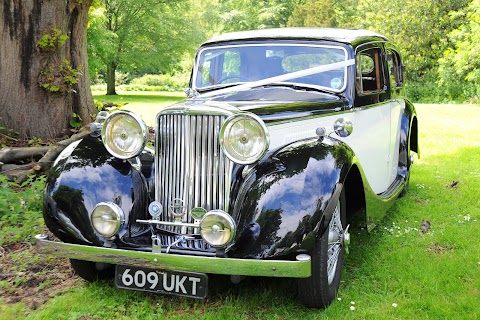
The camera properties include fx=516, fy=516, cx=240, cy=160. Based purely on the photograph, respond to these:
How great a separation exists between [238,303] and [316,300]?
1.66 feet

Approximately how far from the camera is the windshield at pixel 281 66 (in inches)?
169

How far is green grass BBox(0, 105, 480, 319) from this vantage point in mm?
3262

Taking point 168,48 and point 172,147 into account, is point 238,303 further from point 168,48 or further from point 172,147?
point 168,48

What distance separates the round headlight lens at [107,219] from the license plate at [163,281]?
0.76ft

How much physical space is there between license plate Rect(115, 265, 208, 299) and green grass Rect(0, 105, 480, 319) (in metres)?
0.24

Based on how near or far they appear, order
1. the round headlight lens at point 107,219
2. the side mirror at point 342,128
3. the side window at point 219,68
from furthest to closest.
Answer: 1. the side window at point 219,68
2. the side mirror at point 342,128
3. the round headlight lens at point 107,219

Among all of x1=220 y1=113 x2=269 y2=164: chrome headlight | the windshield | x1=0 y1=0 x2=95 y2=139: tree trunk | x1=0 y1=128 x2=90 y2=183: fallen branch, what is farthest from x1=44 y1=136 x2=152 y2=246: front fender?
x1=0 y1=0 x2=95 y2=139: tree trunk

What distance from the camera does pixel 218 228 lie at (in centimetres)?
296

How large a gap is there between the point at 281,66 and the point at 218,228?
195 cm

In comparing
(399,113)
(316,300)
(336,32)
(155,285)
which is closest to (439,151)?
(399,113)

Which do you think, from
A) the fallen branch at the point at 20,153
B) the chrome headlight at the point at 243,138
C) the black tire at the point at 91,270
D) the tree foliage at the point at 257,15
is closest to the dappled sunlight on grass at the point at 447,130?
the fallen branch at the point at 20,153

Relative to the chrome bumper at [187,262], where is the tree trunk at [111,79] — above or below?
above

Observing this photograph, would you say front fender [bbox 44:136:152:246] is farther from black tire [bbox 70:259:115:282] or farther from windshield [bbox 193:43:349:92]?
windshield [bbox 193:43:349:92]

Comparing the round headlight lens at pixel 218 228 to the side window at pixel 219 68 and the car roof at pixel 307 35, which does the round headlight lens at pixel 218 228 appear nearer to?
the side window at pixel 219 68
